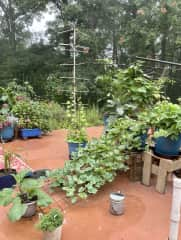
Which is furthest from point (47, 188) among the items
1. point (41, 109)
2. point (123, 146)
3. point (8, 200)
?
point (41, 109)

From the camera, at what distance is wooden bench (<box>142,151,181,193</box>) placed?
7.63 feet

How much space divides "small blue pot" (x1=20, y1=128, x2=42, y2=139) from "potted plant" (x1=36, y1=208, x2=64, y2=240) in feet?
8.32

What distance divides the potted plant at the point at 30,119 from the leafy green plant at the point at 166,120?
85.7 inches

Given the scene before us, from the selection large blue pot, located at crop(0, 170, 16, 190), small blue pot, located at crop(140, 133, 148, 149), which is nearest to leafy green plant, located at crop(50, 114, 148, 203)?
small blue pot, located at crop(140, 133, 148, 149)

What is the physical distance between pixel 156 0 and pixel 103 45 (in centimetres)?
187

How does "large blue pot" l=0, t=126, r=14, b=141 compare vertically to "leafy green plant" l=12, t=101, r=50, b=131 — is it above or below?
below

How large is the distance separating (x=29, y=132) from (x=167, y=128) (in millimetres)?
2465

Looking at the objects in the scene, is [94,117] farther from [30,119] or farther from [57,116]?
[30,119]

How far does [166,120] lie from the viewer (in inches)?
92.5

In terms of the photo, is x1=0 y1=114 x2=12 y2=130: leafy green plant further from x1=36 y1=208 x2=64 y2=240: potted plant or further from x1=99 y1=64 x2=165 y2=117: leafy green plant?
x1=36 y1=208 x2=64 y2=240: potted plant

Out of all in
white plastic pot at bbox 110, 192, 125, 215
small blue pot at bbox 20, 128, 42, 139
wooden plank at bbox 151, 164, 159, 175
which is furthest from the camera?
small blue pot at bbox 20, 128, 42, 139

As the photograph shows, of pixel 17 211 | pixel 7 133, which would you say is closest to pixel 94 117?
pixel 7 133

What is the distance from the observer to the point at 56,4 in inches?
298

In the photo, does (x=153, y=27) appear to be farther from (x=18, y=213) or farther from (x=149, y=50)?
(x=18, y=213)
